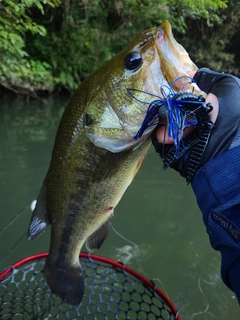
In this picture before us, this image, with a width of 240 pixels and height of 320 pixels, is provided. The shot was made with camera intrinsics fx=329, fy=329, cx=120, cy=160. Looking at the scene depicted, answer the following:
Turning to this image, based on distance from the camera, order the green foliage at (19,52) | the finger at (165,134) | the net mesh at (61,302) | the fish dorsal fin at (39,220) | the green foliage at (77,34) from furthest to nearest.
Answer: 1. the green foliage at (77,34)
2. the green foliage at (19,52)
3. the net mesh at (61,302)
4. the fish dorsal fin at (39,220)
5. the finger at (165,134)

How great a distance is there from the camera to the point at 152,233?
135 inches

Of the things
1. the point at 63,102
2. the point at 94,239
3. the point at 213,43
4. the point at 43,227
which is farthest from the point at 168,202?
the point at 213,43

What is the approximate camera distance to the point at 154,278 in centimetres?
287

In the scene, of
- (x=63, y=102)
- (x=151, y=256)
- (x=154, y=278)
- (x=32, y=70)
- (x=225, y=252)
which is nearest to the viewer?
(x=225, y=252)

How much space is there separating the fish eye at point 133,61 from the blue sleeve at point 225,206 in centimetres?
47

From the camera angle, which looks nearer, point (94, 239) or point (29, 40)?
point (94, 239)

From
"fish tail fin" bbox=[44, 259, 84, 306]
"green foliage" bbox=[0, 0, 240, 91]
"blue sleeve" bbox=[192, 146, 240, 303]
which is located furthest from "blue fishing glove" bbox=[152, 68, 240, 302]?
"green foliage" bbox=[0, 0, 240, 91]

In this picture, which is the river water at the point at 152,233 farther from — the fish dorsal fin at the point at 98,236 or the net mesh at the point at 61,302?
the fish dorsal fin at the point at 98,236

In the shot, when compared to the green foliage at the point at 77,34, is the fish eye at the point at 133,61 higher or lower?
higher

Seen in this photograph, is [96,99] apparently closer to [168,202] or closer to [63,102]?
[168,202]

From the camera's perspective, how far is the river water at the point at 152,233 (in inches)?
109

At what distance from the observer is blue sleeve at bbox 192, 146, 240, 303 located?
1.14 meters

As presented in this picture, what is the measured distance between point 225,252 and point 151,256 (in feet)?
6.60

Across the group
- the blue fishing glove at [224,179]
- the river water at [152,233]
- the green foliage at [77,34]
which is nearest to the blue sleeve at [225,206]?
Result: the blue fishing glove at [224,179]
